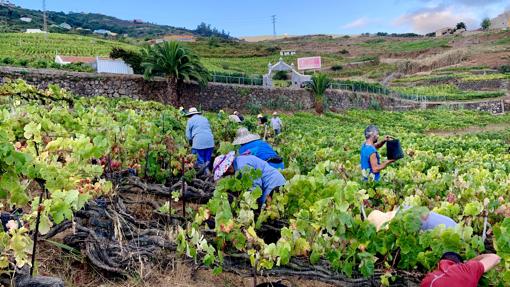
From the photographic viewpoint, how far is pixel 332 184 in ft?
13.6

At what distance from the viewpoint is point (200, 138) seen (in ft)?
26.3

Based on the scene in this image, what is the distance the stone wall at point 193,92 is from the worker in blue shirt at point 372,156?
16.0 m

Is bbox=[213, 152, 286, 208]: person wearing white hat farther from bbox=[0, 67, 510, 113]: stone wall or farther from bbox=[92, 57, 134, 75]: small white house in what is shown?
bbox=[92, 57, 134, 75]: small white house

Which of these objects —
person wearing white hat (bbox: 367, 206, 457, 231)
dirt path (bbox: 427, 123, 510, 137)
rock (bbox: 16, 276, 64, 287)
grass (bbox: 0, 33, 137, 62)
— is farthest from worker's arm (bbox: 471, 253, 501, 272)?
grass (bbox: 0, 33, 137, 62)

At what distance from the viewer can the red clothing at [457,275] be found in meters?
2.97

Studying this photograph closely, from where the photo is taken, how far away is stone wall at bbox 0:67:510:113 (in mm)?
20484

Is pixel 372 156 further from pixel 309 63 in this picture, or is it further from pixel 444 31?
pixel 444 31

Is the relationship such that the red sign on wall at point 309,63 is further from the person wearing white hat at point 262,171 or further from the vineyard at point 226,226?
the person wearing white hat at point 262,171

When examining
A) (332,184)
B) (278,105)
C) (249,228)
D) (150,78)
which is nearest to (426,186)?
(332,184)

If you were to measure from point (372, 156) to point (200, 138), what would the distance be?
306 centimetres

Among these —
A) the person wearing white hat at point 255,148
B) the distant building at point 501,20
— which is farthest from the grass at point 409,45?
the person wearing white hat at point 255,148

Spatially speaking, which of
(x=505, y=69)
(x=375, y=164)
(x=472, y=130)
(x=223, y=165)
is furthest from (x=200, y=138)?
(x=505, y=69)

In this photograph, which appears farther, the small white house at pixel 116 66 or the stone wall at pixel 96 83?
the small white house at pixel 116 66

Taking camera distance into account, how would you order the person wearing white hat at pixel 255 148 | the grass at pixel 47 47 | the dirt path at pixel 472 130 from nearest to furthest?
the person wearing white hat at pixel 255 148 → the dirt path at pixel 472 130 → the grass at pixel 47 47
